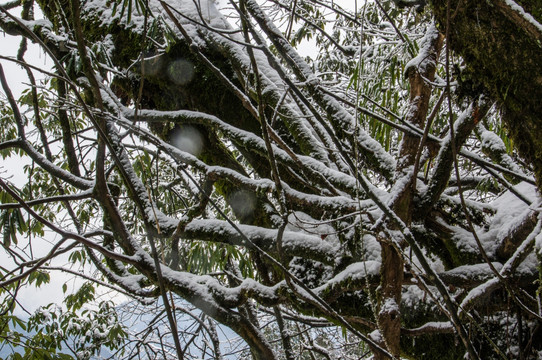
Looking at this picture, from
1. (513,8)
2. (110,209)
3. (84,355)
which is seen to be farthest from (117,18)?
(84,355)

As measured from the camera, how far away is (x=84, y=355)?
316 cm

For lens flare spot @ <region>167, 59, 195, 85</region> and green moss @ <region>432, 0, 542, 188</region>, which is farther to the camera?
lens flare spot @ <region>167, 59, 195, 85</region>

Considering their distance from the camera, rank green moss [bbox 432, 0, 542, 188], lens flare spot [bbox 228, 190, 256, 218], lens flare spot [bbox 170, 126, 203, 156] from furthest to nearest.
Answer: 1. lens flare spot [bbox 170, 126, 203, 156]
2. lens flare spot [bbox 228, 190, 256, 218]
3. green moss [bbox 432, 0, 542, 188]

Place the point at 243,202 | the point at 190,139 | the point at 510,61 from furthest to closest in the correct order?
1. the point at 190,139
2. the point at 243,202
3. the point at 510,61

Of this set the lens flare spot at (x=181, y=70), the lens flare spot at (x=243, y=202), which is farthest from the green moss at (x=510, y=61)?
the lens flare spot at (x=181, y=70)

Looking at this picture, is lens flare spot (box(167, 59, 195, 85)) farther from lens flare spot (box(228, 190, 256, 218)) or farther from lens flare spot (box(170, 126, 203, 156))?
lens flare spot (box(228, 190, 256, 218))

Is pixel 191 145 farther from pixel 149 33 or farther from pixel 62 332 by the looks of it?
pixel 62 332

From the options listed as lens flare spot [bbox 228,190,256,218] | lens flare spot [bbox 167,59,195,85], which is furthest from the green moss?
lens flare spot [bbox 167,59,195,85]

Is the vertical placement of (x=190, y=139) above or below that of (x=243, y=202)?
above

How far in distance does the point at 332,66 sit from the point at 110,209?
2807mm

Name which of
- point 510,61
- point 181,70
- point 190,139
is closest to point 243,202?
point 190,139

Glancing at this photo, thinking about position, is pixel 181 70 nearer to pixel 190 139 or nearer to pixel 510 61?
pixel 190 139

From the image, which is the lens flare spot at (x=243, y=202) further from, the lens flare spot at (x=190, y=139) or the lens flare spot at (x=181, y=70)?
the lens flare spot at (x=181, y=70)

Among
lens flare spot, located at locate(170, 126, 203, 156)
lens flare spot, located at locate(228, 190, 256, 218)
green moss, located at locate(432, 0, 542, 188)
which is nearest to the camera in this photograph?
green moss, located at locate(432, 0, 542, 188)
